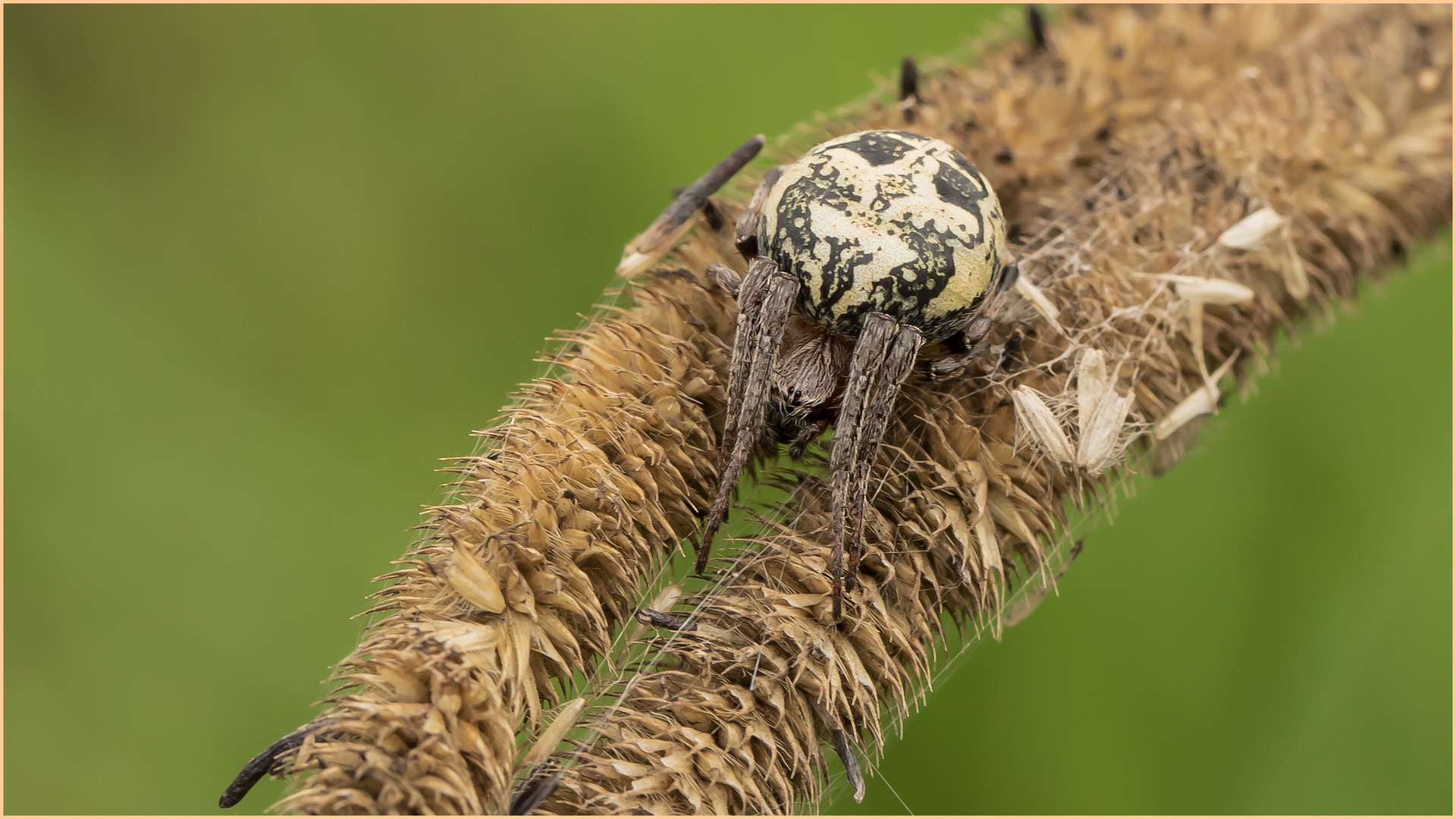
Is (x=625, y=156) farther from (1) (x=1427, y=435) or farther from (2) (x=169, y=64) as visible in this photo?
(1) (x=1427, y=435)

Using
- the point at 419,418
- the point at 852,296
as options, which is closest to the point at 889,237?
the point at 852,296

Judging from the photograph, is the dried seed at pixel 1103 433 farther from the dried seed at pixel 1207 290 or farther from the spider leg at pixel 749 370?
the spider leg at pixel 749 370

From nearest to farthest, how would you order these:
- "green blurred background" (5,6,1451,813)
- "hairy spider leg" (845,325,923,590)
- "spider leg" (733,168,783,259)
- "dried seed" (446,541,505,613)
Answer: "dried seed" (446,541,505,613) < "hairy spider leg" (845,325,923,590) < "spider leg" (733,168,783,259) < "green blurred background" (5,6,1451,813)

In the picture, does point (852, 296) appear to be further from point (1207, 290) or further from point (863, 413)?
point (1207, 290)

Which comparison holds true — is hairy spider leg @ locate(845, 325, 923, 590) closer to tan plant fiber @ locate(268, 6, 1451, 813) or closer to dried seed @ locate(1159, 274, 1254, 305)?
tan plant fiber @ locate(268, 6, 1451, 813)

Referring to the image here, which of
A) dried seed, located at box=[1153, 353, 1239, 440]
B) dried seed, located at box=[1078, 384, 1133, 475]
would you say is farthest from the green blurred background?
dried seed, located at box=[1078, 384, 1133, 475]

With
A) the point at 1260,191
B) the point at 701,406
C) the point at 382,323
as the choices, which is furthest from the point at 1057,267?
the point at 382,323
